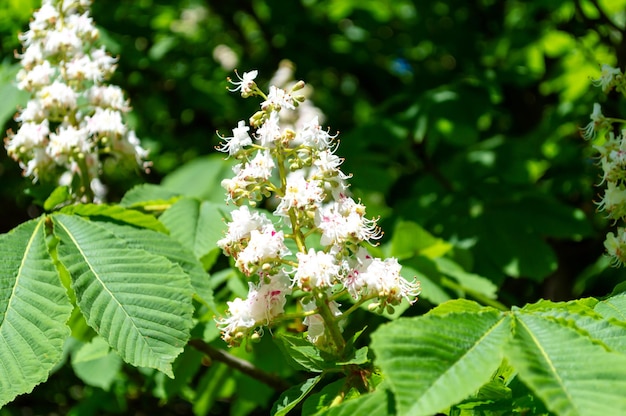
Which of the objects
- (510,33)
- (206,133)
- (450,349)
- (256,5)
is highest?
(450,349)

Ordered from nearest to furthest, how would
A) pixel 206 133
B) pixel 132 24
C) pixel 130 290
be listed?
pixel 130 290
pixel 132 24
pixel 206 133

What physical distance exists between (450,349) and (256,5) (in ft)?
14.1

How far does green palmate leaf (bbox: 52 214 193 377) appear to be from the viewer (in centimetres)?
159

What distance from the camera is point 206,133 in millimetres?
4609

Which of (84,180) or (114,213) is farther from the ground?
(114,213)

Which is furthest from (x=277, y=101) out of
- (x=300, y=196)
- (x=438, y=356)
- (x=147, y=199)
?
(x=147, y=199)

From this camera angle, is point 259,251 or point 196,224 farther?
point 196,224

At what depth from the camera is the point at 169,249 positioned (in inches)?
76.7

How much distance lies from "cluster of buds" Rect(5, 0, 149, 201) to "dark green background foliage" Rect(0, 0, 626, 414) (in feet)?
0.68

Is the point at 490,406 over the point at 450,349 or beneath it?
beneath

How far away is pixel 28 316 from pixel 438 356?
900mm

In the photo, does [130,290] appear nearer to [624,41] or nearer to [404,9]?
[624,41]

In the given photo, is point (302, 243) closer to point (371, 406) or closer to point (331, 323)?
point (331, 323)

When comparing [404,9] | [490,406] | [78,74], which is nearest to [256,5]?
[404,9]
